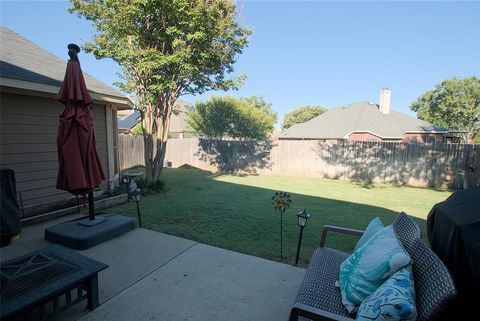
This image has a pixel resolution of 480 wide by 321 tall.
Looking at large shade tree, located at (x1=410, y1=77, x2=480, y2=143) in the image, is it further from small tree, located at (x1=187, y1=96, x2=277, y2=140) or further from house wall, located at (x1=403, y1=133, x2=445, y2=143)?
small tree, located at (x1=187, y1=96, x2=277, y2=140)

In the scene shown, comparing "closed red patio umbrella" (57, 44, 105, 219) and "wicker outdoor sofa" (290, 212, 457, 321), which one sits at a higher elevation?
"closed red patio umbrella" (57, 44, 105, 219)

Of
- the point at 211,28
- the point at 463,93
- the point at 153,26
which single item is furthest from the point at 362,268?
the point at 463,93

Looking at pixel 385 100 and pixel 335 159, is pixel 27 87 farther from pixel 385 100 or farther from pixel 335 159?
pixel 385 100

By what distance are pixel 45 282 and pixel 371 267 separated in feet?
8.35

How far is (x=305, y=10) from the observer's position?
28.1 feet

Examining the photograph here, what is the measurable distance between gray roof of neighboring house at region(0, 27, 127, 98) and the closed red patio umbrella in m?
1.92

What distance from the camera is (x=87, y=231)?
12.0 ft

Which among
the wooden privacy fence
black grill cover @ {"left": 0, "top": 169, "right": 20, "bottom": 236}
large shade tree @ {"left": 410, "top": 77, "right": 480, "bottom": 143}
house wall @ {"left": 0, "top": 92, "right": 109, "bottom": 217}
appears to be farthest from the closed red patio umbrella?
Answer: large shade tree @ {"left": 410, "top": 77, "right": 480, "bottom": 143}

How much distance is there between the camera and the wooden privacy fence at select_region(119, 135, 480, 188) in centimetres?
937

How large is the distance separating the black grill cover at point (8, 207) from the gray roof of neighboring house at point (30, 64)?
1.82 metres

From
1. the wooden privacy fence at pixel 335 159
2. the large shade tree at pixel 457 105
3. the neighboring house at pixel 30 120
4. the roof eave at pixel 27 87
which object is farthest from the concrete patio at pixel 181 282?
the large shade tree at pixel 457 105

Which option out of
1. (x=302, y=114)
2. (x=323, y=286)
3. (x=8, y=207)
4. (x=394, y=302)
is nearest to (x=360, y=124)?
(x=323, y=286)

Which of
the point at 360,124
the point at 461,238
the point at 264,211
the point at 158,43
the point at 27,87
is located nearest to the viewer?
the point at 461,238

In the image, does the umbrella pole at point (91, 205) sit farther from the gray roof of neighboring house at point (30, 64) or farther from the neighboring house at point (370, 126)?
the neighboring house at point (370, 126)
